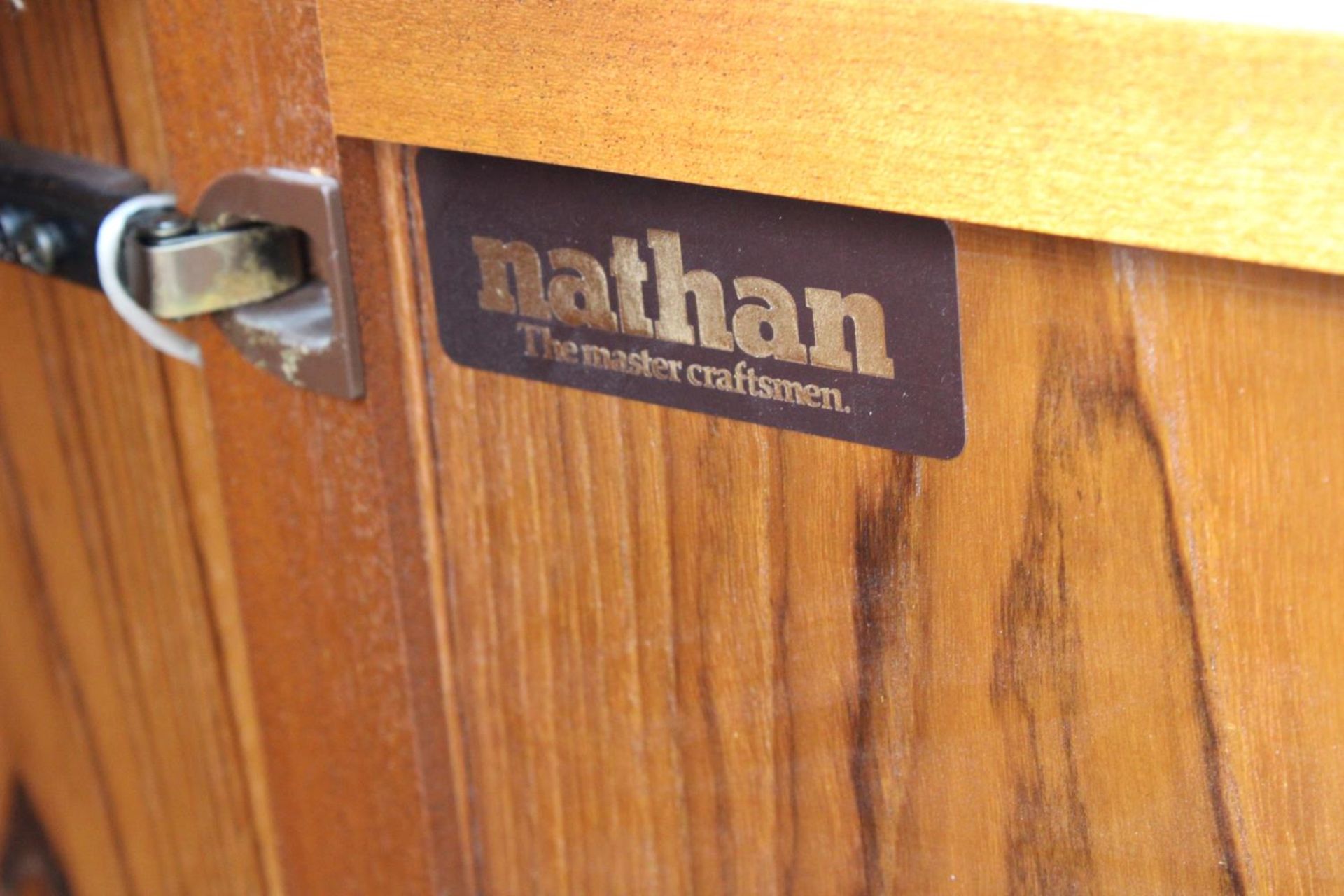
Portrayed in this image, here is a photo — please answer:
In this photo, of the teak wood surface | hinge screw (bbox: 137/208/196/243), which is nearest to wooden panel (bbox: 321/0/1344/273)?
the teak wood surface

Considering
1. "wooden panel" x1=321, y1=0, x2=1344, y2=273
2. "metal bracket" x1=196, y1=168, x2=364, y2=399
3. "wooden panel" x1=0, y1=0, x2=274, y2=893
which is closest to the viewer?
"wooden panel" x1=321, y1=0, x2=1344, y2=273

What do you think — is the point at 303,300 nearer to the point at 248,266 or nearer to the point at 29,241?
the point at 248,266

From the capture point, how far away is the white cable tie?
1.92 ft

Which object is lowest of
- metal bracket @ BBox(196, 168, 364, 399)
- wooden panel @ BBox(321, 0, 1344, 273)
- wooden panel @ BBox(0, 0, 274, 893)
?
wooden panel @ BBox(0, 0, 274, 893)

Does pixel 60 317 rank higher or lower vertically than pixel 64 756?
higher

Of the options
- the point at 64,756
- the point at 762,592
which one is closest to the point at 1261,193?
the point at 762,592

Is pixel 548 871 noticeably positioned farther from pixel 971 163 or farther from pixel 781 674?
pixel 971 163

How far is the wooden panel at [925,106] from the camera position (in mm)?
346

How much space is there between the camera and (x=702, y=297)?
0.46m

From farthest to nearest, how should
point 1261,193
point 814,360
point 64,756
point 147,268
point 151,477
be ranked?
point 64,756 < point 151,477 < point 147,268 < point 814,360 < point 1261,193

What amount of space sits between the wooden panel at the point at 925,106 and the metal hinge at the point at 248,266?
0.07 meters

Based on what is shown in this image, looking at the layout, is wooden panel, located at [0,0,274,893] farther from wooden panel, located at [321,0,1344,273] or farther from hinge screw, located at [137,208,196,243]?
wooden panel, located at [321,0,1344,273]

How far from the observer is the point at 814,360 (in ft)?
1.48

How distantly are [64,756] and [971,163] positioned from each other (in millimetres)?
618
